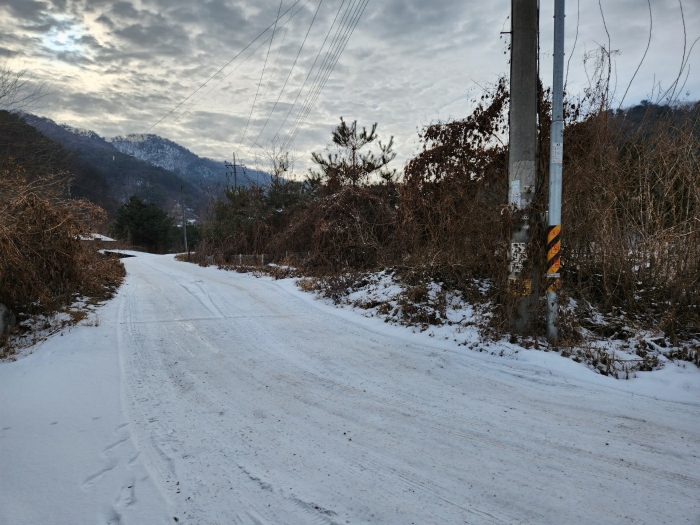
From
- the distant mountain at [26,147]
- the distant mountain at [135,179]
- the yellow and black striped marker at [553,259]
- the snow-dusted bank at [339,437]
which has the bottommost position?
the snow-dusted bank at [339,437]

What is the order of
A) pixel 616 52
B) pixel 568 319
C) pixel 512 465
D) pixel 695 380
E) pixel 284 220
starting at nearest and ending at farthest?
1. pixel 512 465
2. pixel 695 380
3. pixel 568 319
4. pixel 616 52
5. pixel 284 220

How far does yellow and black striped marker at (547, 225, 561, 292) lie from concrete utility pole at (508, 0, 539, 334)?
29cm

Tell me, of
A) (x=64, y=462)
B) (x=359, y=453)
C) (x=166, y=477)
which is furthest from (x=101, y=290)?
(x=359, y=453)

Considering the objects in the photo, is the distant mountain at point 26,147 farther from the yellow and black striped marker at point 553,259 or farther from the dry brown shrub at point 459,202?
the yellow and black striped marker at point 553,259

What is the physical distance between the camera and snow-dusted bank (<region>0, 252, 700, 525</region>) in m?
2.39

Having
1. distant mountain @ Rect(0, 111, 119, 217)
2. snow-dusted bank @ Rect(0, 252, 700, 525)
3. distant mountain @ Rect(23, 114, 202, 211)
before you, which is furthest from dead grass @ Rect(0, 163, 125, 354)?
distant mountain @ Rect(23, 114, 202, 211)

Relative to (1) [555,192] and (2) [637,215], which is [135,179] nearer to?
(1) [555,192]

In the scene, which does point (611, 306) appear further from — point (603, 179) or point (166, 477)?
point (166, 477)

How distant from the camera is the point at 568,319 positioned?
564 centimetres

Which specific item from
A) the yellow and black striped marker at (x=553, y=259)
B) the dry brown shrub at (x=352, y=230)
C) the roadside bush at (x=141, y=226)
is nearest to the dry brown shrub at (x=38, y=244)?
the dry brown shrub at (x=352, y=230)

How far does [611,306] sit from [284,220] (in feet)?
54.5

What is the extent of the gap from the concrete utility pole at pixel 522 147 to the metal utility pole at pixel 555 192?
0.91ft

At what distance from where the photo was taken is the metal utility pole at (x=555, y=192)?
515 cm

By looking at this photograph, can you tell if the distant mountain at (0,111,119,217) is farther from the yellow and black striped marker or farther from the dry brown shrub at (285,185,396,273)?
the yellow and black striped marker
